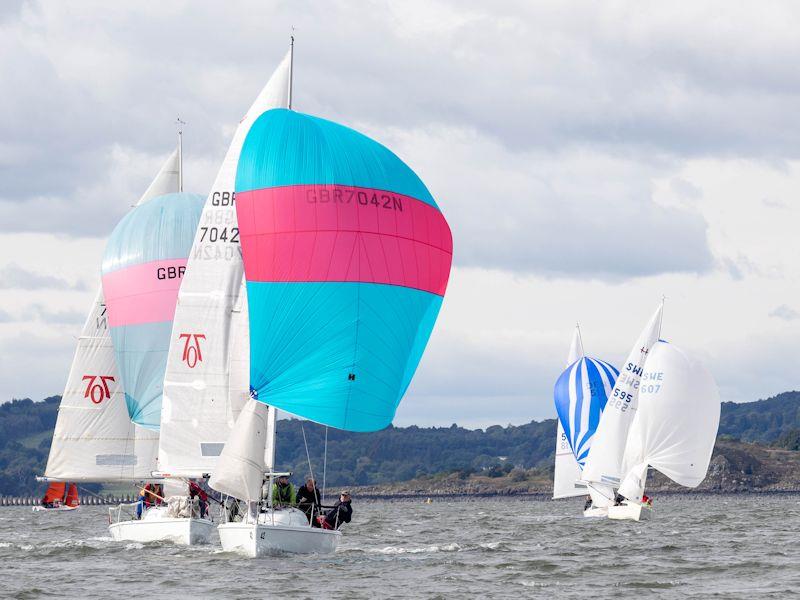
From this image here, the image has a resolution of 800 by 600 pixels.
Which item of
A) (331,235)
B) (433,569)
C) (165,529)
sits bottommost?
(433,569)

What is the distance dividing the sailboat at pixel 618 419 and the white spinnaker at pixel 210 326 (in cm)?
3432

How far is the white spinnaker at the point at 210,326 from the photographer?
139 feet

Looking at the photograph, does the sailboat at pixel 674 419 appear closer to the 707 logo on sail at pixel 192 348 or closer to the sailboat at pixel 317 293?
the 707 logo on sail at pixel 192 348

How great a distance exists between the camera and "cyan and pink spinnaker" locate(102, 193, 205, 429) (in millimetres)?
49812

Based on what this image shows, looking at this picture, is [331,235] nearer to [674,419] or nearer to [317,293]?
[317,293]

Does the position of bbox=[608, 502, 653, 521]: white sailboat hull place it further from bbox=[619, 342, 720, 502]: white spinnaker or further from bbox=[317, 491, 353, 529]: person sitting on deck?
bbox=[317, 491, 353, 529]: person sitting on deck

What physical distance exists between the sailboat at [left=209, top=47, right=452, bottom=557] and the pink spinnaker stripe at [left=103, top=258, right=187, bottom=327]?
1192 cm

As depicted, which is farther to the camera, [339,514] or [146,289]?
[146,289]

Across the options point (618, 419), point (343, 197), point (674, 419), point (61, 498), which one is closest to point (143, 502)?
point (343, 197)

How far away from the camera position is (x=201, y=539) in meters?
44.4

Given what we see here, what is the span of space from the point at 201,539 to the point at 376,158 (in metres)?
13.3

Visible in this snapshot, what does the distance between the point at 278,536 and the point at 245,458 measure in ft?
6.87

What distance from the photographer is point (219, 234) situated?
4244 centimetres

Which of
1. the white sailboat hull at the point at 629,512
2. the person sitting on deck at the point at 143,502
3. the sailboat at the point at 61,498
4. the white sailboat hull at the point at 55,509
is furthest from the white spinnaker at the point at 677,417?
the white sailboat hull at the point at 55,509
